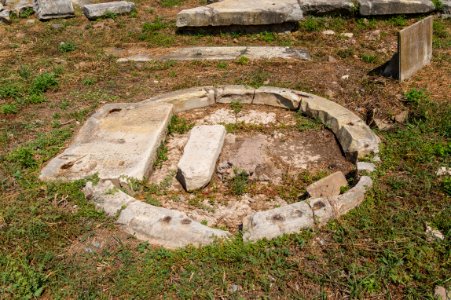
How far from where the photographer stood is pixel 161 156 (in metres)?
4.79

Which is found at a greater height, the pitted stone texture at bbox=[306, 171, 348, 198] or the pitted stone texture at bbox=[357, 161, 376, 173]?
the pitted stone texture at bbox=[357, 161, 376, 173]

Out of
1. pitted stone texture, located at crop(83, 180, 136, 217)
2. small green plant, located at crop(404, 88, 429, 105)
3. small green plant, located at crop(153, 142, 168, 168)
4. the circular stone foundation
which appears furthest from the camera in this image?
small green plant, located at crop(404, 88, 429, 105)

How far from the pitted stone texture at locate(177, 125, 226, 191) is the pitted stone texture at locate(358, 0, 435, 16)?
486 cm

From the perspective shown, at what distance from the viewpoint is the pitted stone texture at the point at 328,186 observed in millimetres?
3910

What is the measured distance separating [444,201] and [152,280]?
264 centimetres

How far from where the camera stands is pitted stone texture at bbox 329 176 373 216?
3.63m

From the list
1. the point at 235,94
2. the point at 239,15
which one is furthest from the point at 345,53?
the point at 235,94

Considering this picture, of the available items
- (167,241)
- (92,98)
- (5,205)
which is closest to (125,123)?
(92,98)

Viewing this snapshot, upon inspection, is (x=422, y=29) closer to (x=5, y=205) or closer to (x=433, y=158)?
(x=433, y=158)

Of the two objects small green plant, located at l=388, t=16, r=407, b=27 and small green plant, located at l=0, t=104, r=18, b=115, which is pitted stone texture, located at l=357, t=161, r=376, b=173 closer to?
small green plant, located at l=0, t=104, r=18, b=115

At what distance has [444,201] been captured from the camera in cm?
369

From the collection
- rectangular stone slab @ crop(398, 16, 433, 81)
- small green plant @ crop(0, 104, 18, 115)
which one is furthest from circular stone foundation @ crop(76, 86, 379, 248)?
small green plant @ crop(0, 104, 18, 115)

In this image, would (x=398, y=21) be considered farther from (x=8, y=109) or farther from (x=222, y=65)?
(x=8, y=109)

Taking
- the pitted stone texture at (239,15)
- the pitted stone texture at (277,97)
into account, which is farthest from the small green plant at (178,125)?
the pitted stone texture at (239,15)
